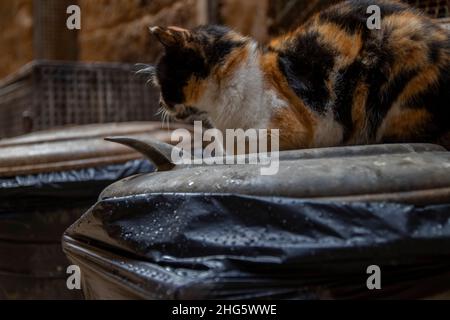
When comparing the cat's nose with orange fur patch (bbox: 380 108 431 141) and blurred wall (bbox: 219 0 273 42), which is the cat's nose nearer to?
orange fur patch (bbox: 380 108 431 141)

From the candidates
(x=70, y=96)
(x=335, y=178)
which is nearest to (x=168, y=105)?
(x=335, y=178)

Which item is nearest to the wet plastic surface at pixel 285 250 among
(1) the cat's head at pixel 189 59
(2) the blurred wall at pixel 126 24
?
(1) the cat's head at pixel 189 59

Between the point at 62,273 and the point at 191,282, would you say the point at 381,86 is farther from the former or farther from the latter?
the point at 62,273

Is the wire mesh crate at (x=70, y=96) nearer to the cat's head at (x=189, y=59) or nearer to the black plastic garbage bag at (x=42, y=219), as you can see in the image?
the black plastic garbage bag at (x=42, y=219)

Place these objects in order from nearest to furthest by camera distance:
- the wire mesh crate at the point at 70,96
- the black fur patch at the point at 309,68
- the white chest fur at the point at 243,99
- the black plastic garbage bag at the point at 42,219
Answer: the black fur patch at the point at 309,68
the white chest fur at the point at 243,99
the black plastic garbage bag at the point at 42,219
the wire mesh crate at the point at 70,96

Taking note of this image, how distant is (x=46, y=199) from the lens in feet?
7.14

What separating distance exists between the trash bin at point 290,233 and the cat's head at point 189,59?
664mm

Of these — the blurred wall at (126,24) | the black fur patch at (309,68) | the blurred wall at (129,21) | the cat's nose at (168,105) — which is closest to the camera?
the black fur patch at (309,68)

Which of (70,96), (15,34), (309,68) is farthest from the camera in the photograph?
(15,34)

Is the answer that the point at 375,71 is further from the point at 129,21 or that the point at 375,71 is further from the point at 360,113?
the point at 129,21

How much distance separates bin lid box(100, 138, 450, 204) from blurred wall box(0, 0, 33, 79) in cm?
746

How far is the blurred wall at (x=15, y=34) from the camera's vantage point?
26.2ft

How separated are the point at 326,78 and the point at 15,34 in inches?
297
